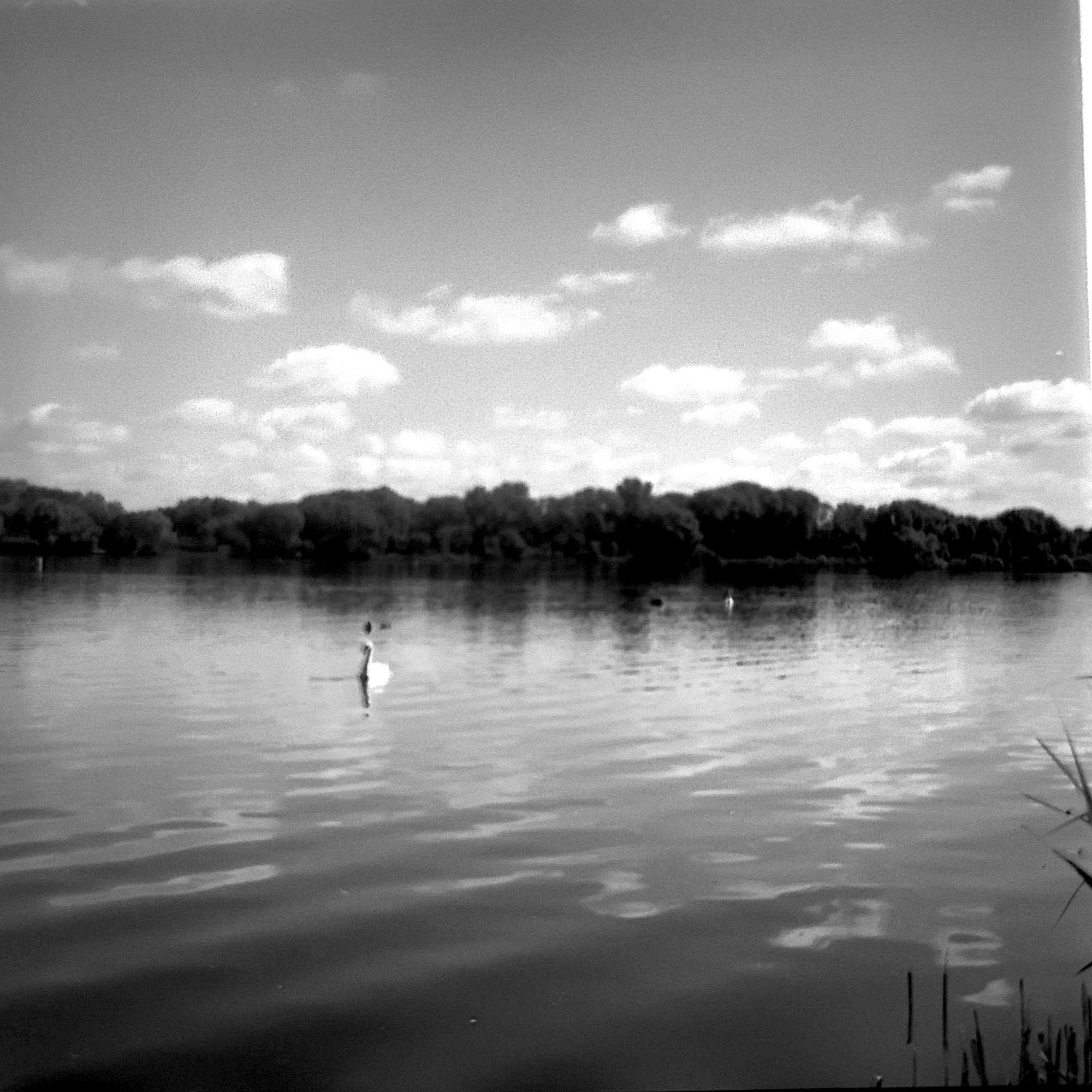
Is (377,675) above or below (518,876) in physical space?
above

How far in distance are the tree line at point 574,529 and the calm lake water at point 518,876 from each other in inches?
41.1

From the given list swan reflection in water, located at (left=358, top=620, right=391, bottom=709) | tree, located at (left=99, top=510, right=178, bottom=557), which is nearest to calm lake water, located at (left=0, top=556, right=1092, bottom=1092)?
swan reflection in water, located at (left=358, top=620, right=391, bottom=709)

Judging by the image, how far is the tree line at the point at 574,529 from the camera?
7121 mm

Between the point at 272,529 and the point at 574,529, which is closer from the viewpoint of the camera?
the point at 574,529

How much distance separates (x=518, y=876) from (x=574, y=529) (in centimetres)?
438

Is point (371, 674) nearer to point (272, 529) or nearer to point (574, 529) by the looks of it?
point (272, 529)

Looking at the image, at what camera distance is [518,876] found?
13.5 feet

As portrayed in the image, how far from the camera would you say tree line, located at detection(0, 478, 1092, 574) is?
280 inches

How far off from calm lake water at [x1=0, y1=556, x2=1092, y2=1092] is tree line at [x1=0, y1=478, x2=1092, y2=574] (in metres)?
1.05

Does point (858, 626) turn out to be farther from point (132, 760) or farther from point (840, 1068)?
point (840, 1068)

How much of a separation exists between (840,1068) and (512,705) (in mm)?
5556

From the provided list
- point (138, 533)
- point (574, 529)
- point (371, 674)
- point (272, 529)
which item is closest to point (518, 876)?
point (574, 529)

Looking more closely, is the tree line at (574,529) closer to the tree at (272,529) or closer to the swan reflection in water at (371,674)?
the tree at (272,529)

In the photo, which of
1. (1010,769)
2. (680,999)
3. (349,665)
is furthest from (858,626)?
(680,999)
